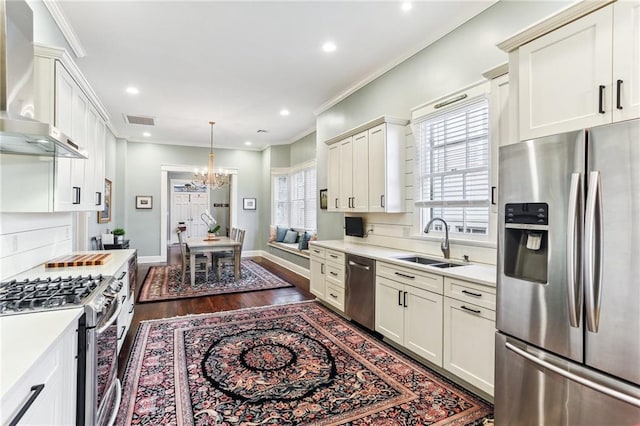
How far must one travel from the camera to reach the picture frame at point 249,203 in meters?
8.58

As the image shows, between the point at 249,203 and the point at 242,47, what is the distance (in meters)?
5.58

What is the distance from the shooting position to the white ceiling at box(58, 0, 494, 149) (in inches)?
109

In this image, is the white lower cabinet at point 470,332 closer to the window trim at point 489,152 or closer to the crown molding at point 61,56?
the window trim at point 489,152

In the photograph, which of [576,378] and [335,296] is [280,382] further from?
[576,378]

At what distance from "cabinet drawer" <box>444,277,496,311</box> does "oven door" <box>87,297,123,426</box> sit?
2264 millimetres

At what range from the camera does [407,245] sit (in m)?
3.55

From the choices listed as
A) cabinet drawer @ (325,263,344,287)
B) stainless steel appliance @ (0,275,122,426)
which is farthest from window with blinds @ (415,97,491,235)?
stainless steel appliance @ (0,275,122,426)

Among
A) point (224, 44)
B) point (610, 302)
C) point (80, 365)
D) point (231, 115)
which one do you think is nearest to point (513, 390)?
point (610, 302)

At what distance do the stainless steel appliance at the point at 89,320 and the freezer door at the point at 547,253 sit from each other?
222cm

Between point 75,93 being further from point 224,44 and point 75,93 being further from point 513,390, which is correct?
point 513,390

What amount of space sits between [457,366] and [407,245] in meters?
1.45

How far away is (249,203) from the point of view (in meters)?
8.64

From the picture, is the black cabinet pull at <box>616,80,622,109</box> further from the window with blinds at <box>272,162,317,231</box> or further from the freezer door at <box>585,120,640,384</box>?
the window with blinds at <box>272,162,317,231</box>

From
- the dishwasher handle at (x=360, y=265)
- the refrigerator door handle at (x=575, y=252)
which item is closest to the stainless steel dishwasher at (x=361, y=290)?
the dishwasher handle at (x=360, y=265)
